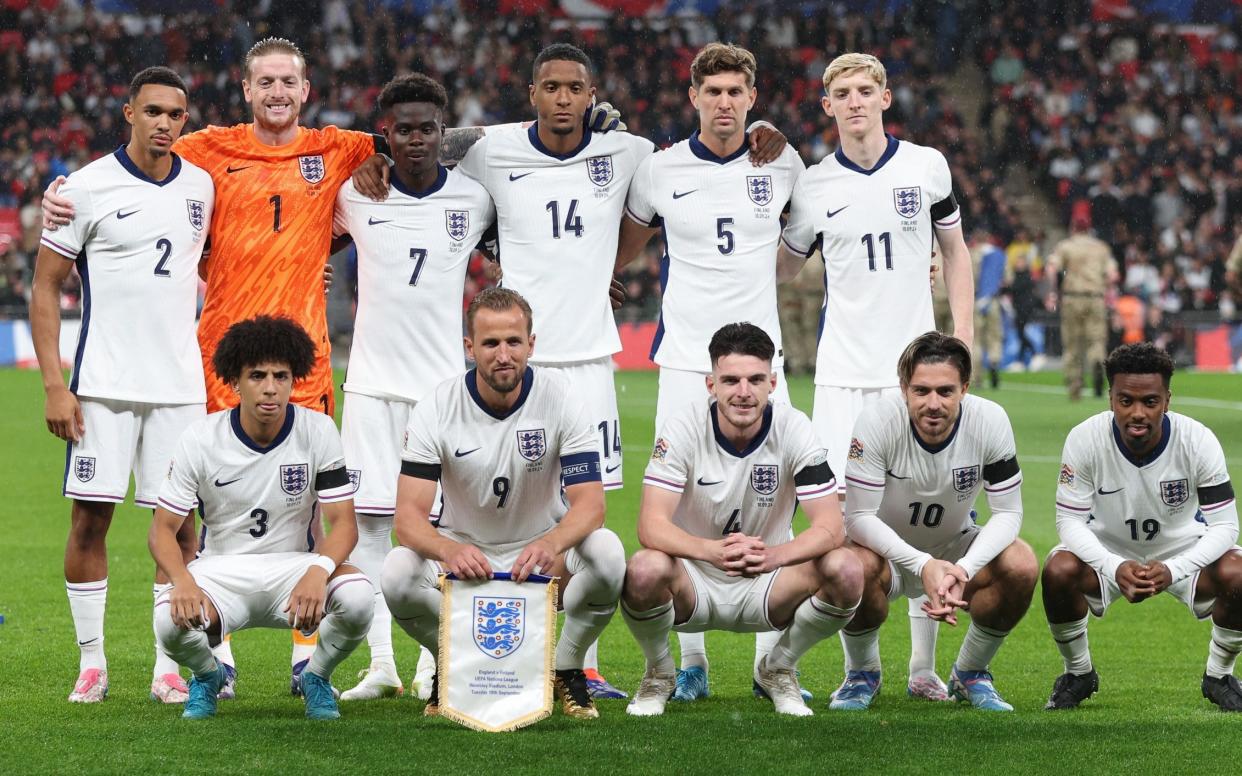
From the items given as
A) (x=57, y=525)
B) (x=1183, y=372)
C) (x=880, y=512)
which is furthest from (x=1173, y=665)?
(x=1183, y=372)

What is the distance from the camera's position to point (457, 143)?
6.77 meters

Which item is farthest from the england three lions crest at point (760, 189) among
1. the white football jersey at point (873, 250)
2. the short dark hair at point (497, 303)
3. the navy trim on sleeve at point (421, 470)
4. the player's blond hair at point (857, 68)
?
the navy trim on sleeve at point (421, 470)

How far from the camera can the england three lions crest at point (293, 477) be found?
5.81 meters

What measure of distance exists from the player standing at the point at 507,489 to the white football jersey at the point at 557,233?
2.02 ft

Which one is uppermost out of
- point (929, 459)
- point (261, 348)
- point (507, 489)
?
point (261, 348)

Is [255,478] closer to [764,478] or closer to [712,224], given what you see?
[764,478]

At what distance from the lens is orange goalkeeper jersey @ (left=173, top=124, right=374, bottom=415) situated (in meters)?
6.40

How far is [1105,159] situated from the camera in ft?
102

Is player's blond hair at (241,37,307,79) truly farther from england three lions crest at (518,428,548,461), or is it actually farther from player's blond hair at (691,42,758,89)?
england three lions crest at (518,428,548,461)

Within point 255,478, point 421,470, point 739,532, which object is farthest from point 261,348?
point 739,532

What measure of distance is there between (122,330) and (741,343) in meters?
2.36

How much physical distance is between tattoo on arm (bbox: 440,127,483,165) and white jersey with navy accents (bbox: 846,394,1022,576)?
2.00 metres

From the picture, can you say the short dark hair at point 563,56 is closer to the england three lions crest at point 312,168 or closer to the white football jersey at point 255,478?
the england three lions crest at point 312,168

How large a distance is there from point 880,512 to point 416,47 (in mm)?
27515
